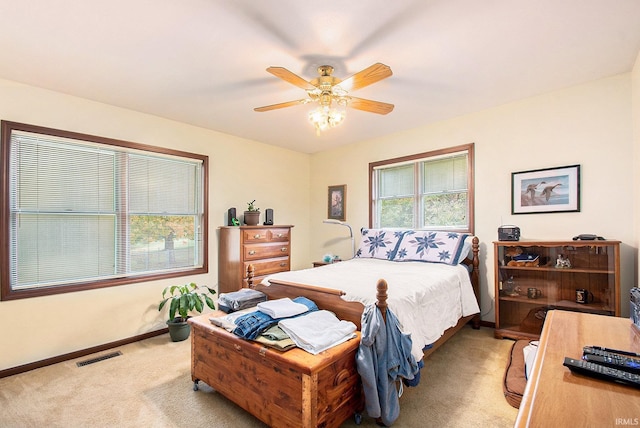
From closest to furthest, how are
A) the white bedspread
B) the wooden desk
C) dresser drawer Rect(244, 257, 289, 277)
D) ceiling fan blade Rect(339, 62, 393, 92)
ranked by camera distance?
the wooden desk
ceiling fan blade Rect(339, 62, 393, 92)
the white bedspread
dresser drawer Rect(244, 257, 289, 277)

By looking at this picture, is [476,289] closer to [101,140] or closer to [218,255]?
[218,255]

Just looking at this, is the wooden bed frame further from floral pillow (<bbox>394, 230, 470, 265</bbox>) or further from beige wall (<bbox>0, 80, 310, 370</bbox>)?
beige wall (<bbox>0, 80, 310, 370</bbox>)

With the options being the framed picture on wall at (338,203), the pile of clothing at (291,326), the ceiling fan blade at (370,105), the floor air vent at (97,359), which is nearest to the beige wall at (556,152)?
the ceiling fan blade at (370,105)

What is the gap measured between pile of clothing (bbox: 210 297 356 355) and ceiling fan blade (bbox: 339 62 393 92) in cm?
163

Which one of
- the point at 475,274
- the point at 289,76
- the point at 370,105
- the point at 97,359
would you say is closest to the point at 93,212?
the point at 97,359

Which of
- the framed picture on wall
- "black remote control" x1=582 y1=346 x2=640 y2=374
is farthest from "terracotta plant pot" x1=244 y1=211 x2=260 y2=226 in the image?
"black remote control" x1=582 y1=346 x2=640 y2=374

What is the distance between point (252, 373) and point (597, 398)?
1.63 m

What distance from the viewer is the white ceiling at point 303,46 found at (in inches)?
73.4

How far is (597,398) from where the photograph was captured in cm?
80

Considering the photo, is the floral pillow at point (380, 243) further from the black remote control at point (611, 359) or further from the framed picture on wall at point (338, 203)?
the black remote control at point (611, 359)

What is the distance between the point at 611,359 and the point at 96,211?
3940 mm

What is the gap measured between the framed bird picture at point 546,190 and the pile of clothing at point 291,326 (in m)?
2.49

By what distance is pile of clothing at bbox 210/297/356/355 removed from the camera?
5.90 feet

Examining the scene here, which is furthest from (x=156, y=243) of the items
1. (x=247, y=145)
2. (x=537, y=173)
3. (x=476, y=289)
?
(x=537, y=173)
